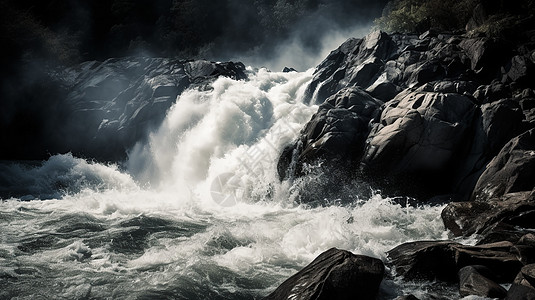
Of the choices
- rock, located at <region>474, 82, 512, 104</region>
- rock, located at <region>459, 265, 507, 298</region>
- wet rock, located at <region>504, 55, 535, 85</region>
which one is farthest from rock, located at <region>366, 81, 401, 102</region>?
rock, located at <region>459, 265, 507, 298</region>

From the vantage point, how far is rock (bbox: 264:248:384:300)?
6198 mm

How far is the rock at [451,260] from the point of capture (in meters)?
6.93

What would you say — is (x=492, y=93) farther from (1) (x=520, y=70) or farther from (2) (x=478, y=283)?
(2) (x=478, y=283)

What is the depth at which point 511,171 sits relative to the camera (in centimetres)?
1177

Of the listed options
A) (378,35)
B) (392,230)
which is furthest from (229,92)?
(392,230)

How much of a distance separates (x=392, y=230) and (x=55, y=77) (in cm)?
3068

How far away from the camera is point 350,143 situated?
598 inches

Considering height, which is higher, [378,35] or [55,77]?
[55,77]

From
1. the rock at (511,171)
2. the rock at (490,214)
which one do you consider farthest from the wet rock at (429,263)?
the rock at (511,171)

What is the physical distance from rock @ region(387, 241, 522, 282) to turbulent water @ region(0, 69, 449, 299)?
475 millimetres

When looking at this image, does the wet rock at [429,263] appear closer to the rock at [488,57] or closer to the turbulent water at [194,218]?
the turbulent water at [194,218]

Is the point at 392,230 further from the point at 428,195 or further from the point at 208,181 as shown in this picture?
the point at 208,181

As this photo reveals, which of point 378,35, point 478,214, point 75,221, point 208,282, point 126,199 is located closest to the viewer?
point 208,282

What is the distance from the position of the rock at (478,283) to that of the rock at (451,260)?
25 centimetres
